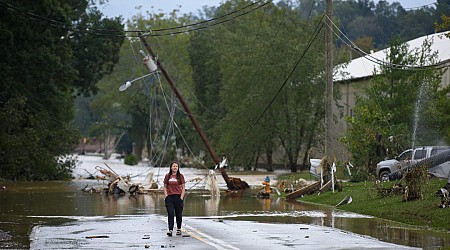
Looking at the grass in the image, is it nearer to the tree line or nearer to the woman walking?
the woman walking

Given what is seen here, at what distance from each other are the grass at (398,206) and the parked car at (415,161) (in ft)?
7.02

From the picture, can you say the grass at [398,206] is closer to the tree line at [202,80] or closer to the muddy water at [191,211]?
the muddy water at [191,211]

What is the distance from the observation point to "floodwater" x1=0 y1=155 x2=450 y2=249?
2025cm

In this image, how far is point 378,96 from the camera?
48.3m

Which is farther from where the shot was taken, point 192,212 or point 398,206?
point 192,212

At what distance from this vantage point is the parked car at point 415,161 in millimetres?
33625

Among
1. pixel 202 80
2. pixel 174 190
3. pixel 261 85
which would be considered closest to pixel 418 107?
pixel 261 85

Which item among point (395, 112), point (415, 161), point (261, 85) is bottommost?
point (415, 161)

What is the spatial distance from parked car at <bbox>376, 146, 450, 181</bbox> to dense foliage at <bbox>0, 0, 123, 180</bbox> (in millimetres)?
21752

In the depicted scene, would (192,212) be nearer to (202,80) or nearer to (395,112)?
(395,112)

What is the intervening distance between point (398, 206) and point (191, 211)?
6801 millimetres

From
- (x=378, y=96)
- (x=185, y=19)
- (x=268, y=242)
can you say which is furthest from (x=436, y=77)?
(x=185, y=19)

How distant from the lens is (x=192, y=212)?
28.9m

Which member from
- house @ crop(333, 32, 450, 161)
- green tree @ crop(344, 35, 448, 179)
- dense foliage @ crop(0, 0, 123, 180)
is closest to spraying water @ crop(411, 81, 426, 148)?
green tree @ crop(344, 35, 448, 179)
